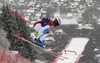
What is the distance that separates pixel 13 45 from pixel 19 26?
2.41 metres

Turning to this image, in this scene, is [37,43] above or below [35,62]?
above

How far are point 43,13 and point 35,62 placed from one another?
4628 cm

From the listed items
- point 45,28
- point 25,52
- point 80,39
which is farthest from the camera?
point 80,39

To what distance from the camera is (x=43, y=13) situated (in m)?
61.9

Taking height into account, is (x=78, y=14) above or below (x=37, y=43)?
below

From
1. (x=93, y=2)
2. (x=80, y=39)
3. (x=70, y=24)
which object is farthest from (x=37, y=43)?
(x=93, y=2)

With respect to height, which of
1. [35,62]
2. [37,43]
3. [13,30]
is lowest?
[35,62]

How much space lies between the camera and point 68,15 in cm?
5972

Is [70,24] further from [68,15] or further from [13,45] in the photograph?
[13,45]

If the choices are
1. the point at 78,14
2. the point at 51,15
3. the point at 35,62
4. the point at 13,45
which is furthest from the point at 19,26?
the point at 78,14

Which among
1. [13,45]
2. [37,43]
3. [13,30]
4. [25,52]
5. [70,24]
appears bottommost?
[70,24]

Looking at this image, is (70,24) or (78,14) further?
(78,14)

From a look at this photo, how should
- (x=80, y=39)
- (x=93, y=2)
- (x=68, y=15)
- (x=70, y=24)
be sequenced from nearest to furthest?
(x=80, y=39)
(x=70, y=24)
(x=68, y=15)
(x=93, y=2)

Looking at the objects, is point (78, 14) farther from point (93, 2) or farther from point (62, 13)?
point (93, 2)
